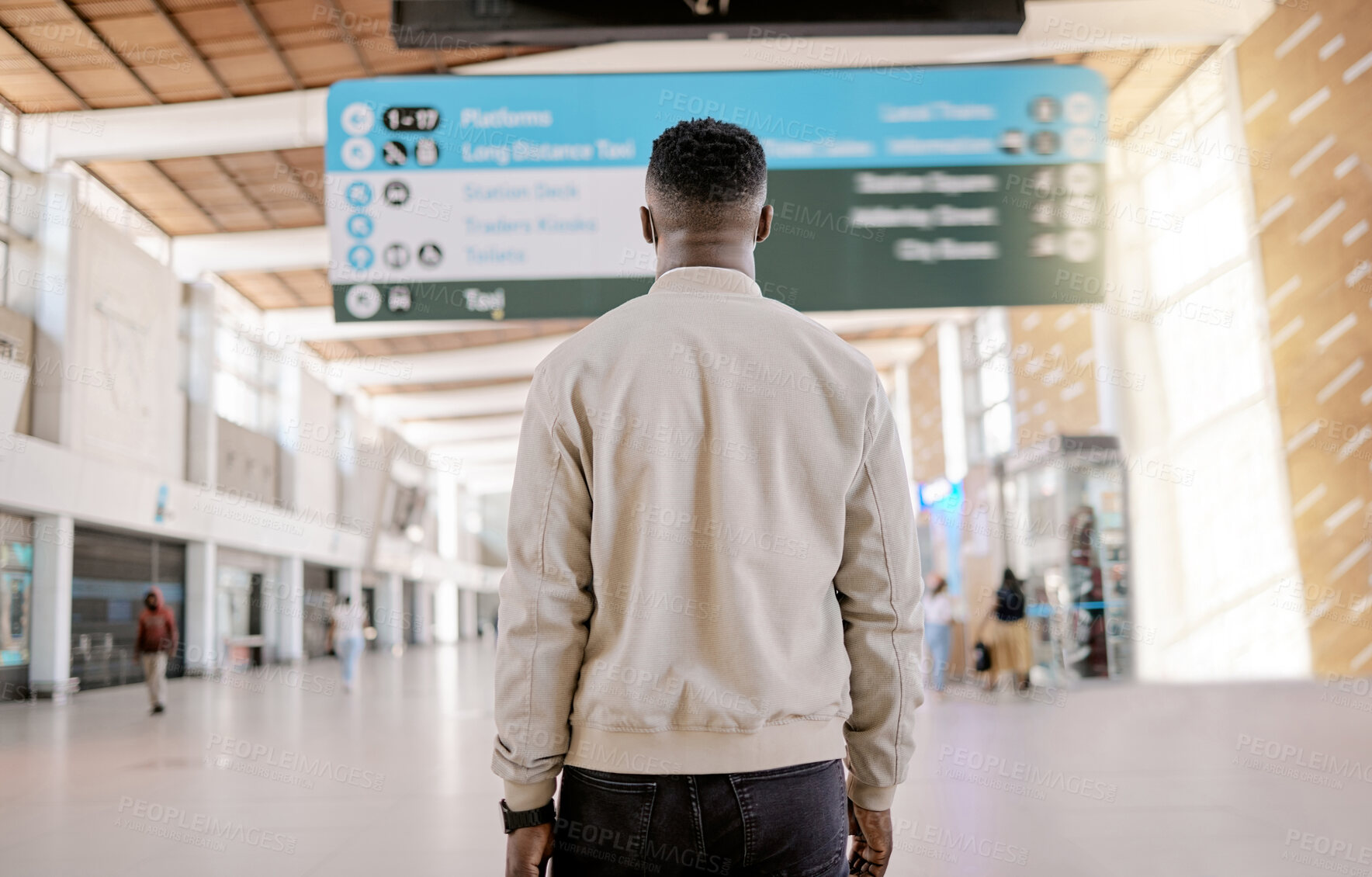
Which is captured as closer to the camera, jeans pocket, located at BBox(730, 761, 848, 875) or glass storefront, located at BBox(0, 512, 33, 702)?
jeans pocket, located at BBox(730, 761, 848, 875)

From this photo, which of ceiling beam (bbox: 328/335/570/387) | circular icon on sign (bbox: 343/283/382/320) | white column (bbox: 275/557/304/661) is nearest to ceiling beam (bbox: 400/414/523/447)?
ceiling beam (bbox: 328/335/570/387)

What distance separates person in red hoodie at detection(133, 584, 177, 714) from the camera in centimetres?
1398

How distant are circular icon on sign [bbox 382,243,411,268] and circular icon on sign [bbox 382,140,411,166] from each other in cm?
54

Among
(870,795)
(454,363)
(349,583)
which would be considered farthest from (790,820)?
(349,583)

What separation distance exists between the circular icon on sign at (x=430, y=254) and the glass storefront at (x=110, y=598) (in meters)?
13.4

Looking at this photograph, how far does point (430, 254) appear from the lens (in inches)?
272

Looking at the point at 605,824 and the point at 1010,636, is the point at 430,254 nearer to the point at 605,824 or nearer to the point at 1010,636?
the point at 605,824

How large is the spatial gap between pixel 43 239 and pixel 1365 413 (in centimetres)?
2057

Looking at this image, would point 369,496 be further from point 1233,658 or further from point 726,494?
point 726,494

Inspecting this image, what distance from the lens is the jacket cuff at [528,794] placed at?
1.63m

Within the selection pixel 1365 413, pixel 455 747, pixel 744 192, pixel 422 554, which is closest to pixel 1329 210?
pixel 1365 413

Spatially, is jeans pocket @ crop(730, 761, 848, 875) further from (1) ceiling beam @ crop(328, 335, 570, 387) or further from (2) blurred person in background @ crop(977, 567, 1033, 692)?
(1) ceiling beam @ crop(328, 335, 570, 387)

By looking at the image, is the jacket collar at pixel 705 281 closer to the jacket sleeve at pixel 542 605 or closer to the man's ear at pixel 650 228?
the man's ear at pixel 650 228

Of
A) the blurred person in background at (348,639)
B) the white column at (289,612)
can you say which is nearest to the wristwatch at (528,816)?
the blurred person in background at (348,639)
